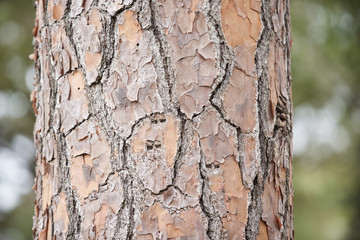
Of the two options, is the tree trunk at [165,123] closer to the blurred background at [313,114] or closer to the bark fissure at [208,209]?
the bark fissure at [208,209]

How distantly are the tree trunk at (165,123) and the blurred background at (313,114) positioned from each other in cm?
227

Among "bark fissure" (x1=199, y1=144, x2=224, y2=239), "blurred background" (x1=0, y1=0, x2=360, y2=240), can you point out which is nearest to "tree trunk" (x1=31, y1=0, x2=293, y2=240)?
"bark fissure" (x1=199, y1=144, x2=224, y2=239)

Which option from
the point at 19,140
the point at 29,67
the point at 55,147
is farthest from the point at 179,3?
the point at 19,140

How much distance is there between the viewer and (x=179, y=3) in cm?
77

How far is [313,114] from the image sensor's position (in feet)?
11.7

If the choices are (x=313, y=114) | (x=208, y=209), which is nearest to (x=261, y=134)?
(x=208, y=209)

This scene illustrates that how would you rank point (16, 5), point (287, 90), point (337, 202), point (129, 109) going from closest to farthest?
point (129, 109) < point (287, 90) < point (16, 5) < point (337, 202)

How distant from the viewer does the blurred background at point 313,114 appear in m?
3.07

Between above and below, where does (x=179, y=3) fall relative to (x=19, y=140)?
below

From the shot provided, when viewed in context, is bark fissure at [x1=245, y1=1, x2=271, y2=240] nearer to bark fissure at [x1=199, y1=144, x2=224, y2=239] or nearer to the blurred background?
bark fissure at [x1=199, y1=144, x2=224, y2=239]

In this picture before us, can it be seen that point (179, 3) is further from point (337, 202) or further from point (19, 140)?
point (337, 202)

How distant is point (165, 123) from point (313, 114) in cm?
301

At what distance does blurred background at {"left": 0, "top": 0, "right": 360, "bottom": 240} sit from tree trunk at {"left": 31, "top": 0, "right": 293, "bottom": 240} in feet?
7.44

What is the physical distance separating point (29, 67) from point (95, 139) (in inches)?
98.7
